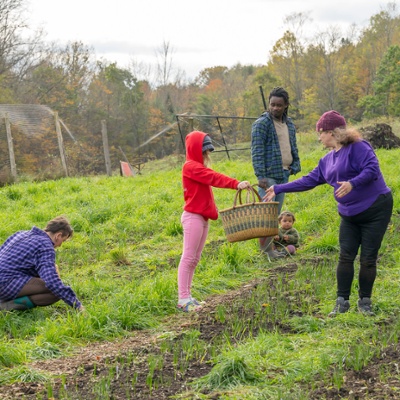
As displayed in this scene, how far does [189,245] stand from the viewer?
5.70 metres

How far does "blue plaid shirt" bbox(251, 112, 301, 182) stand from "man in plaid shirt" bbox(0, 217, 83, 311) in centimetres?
254

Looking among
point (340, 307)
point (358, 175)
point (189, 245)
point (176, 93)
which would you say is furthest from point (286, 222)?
point (176, 93)

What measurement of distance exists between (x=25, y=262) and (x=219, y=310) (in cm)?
196

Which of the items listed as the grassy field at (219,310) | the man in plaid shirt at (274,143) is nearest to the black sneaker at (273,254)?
the grassy field at (219,310)

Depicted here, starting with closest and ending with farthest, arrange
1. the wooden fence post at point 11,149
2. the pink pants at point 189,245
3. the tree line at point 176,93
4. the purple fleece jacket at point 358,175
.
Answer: the purple fleece jacket at point 358,175, the pink pants at point 189,245, the wooden fence post at point 11,149, the tree line at point 176,93

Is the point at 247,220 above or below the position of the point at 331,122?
below

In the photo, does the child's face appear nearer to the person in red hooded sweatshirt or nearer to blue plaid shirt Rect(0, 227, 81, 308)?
the person in red hooded sweatshirt

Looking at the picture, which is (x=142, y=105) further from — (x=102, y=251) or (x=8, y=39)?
(x=102, y=251)

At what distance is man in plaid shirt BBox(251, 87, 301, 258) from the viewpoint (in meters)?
7.09

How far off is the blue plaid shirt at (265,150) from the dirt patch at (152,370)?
2.39 metres

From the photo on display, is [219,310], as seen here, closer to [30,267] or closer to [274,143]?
[30,267]

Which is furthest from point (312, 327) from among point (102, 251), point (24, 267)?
point (102, 251)

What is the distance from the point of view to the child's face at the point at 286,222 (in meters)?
8.09

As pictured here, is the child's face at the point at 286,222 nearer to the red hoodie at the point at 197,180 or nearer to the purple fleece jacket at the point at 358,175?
the red hoodie at the point at 197,180
